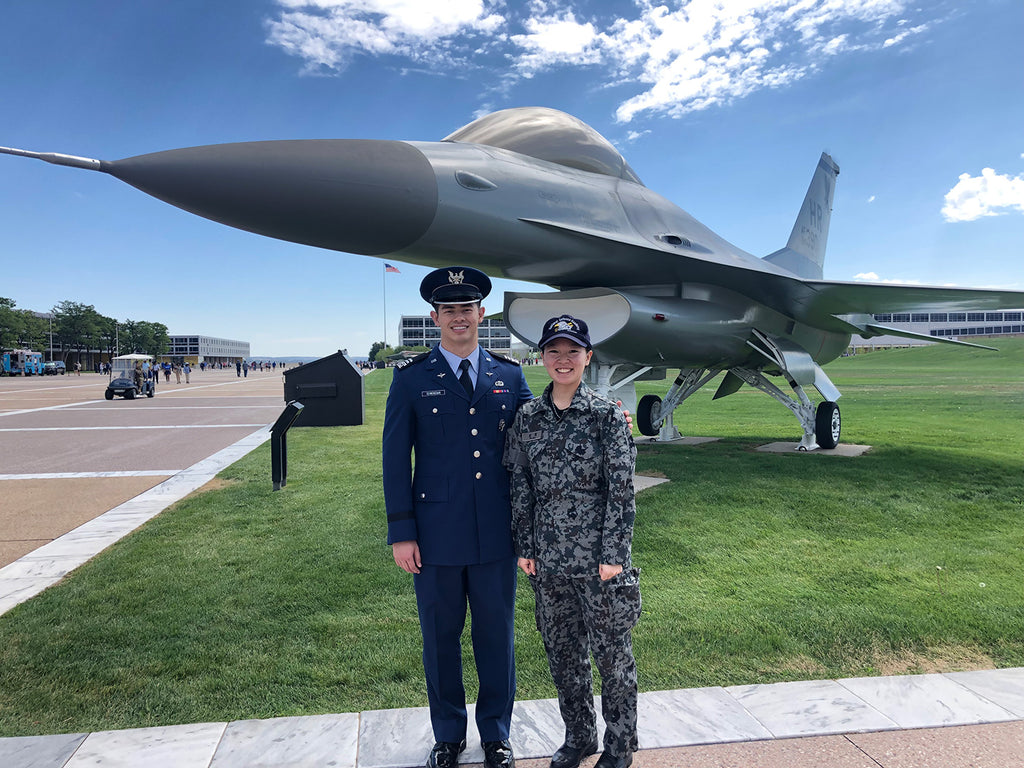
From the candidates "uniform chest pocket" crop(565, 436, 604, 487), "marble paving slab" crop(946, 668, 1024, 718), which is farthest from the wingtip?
"marble paving slab" crop(946, 668, 1024, 718)

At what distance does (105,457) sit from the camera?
9.40 metres

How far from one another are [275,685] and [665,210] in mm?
5953

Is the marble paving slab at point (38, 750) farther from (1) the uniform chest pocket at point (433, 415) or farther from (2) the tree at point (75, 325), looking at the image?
(2) the tree at point (75, 325)

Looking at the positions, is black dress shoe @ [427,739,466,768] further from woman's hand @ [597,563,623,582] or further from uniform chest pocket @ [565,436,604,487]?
uniform chest pocket @ [565,436,604,487]

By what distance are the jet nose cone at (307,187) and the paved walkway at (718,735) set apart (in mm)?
3138

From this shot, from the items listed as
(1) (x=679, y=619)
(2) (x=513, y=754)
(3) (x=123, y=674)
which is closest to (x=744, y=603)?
(1) (x=679, y=619)

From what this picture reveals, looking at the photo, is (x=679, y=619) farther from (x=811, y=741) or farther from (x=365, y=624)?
(x=365, y=624)

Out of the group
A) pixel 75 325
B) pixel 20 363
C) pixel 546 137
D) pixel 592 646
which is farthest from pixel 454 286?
pixel 75 325

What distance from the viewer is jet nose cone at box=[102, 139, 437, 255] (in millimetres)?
4004

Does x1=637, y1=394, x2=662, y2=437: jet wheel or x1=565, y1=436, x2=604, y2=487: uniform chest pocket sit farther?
x1=637, y1=394, x2=662, y2=437: jet wheel

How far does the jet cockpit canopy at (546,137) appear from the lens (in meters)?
6.01

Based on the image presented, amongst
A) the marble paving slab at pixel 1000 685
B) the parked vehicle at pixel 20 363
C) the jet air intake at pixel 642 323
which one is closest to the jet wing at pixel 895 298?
the jet air intake at pixel 642 323

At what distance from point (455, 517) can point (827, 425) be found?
863cm

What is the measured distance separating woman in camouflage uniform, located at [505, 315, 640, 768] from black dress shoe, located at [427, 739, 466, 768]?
371mm
